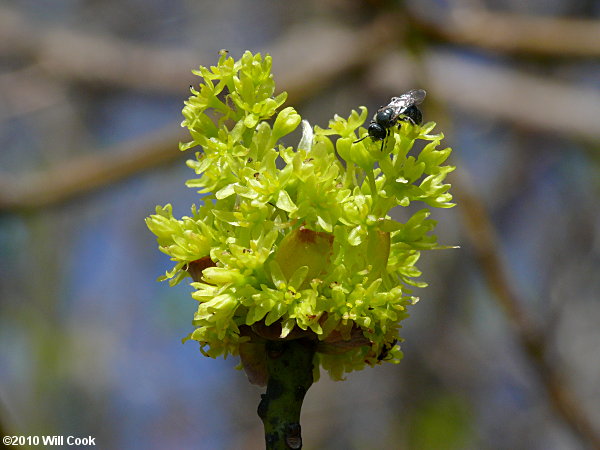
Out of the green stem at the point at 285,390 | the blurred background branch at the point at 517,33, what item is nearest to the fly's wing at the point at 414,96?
the green stem at the point at 285,390

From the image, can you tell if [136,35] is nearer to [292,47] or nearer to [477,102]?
[292,47]

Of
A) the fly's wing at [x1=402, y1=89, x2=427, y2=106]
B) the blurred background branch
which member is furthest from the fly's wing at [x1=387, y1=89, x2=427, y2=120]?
the blurred background branch

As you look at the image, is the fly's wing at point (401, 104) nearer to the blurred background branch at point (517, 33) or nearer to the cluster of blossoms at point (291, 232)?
the cluster of blossoms at point (291, 232)

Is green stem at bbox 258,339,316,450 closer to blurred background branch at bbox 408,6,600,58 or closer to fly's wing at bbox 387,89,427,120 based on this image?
fly's wing at bbox 387,89,427,120

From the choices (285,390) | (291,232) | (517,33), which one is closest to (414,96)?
(291,232)

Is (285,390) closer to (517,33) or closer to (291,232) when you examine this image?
(291,232)

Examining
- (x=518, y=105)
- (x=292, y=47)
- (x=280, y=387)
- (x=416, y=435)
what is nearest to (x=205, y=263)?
(x=280, y=387)
